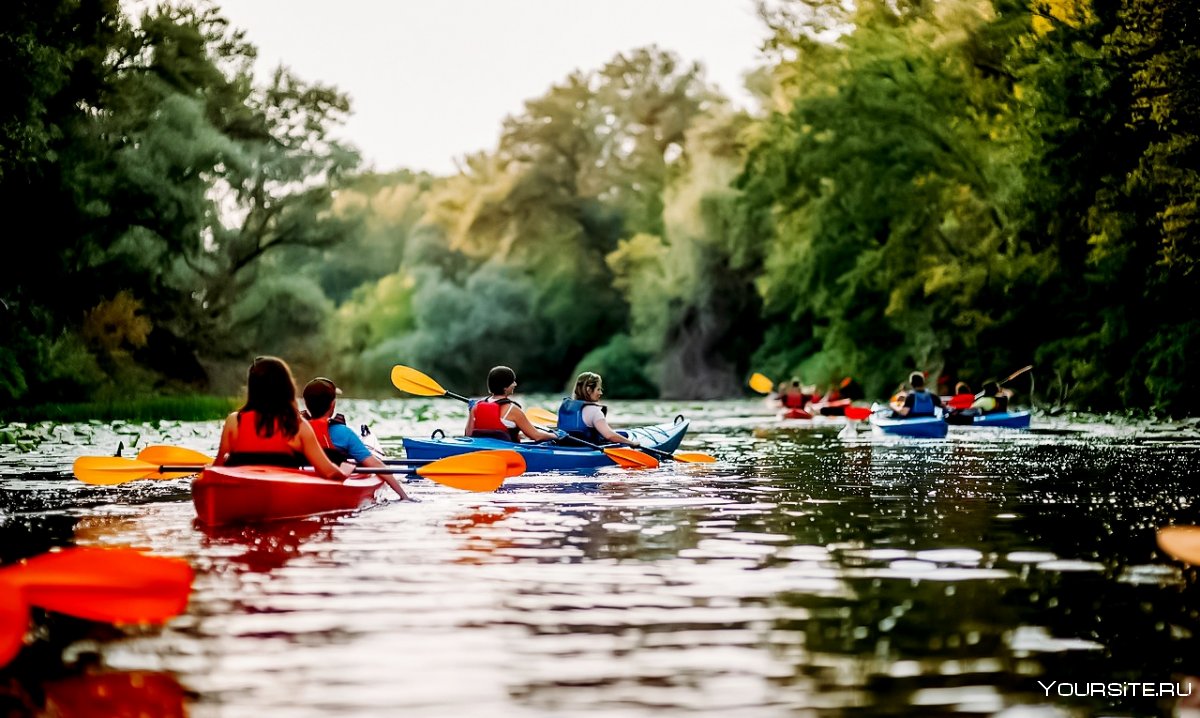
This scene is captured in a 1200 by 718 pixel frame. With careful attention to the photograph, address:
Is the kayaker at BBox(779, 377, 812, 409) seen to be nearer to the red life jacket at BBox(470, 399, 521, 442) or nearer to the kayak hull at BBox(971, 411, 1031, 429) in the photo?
the kayak hull at BBox(971, 411, 1031, 429)

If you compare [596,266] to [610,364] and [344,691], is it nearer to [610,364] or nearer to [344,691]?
[610,364]

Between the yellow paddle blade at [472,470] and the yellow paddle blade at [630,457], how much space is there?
10.3ft

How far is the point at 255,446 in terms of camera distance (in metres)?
10.7

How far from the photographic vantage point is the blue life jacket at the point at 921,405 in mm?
23422

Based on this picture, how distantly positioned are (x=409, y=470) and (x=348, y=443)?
1.77 feet

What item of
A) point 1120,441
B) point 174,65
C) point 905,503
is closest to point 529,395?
point 174,65

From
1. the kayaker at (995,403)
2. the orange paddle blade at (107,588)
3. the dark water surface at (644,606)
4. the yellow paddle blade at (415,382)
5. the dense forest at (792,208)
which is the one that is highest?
the dense forest at (792,208)

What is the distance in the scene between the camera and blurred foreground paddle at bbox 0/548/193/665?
248 inches

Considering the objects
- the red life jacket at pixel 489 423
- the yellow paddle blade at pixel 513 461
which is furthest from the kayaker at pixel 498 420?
the yellow paddle blade at pixel 513 461

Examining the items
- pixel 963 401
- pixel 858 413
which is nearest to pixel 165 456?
pixel 858 413

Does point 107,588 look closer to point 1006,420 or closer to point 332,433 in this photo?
point 332,433

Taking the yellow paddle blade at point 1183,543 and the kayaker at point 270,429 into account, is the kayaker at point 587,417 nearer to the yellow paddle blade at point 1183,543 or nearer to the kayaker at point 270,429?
the kayaker at point 270,429

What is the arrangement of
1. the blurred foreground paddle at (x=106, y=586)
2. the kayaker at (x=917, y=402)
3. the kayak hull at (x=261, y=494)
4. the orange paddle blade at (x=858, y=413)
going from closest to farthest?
the blurred foreground paddle at (x=106, y=586) < the kayak hull at (x=261, y=494) < the kayaker at (x=917, y=402) < the orange paddle blade at (x=858, y=413)

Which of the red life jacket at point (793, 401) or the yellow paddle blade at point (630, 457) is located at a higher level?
the red life jacket at point (793, 401)
